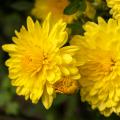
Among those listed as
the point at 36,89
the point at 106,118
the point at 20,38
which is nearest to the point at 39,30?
the point at 20,38

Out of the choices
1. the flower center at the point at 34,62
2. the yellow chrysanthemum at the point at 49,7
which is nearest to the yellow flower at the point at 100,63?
the flower center at the point at 34,62

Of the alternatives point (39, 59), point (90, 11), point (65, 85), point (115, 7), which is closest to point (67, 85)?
point (65, 85)

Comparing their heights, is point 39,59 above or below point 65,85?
above

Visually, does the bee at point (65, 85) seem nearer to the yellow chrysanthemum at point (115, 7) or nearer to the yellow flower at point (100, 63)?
the yellow flower at point (100, 63)

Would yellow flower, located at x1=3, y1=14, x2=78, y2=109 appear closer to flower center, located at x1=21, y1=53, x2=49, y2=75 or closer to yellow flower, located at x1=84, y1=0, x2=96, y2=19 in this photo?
flower center, located at x1=21, y1=53, x2=49, y2=75

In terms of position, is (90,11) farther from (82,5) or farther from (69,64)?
(69,64)

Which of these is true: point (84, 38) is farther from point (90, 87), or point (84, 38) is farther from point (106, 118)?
point (106, 118)
